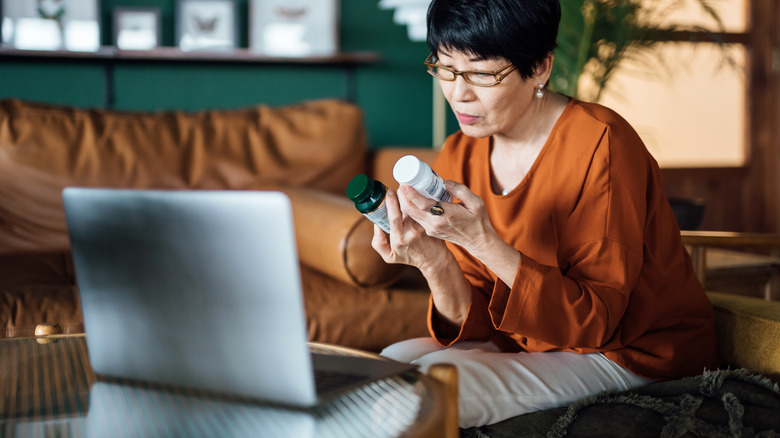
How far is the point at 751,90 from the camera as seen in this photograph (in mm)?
4238

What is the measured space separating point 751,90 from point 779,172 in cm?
52

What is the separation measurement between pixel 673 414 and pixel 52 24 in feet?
9.40

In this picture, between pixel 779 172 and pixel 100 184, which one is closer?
pixel 100 184

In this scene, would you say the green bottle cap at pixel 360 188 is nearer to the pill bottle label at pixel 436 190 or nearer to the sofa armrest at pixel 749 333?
the pill bottle label at pixel 436 190

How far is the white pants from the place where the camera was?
3.39 feet

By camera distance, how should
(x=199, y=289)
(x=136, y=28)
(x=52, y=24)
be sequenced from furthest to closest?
1. (x=136, y=28)
2. (x=52, y=24)
3. (x=199, y=289)

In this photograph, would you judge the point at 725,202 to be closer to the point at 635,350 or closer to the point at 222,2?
the point at 222,2

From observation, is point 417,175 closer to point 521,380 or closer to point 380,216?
point 380,216

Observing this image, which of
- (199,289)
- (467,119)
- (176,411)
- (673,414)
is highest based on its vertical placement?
(467,119)

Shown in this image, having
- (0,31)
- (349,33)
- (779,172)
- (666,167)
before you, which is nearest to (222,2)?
(349,33)

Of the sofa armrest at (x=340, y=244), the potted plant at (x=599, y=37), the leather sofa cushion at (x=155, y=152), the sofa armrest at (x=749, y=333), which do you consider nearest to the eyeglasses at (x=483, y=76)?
the sofa armrest at (x=749, y=333)

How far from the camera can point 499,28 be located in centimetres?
110

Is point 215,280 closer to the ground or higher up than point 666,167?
higher up

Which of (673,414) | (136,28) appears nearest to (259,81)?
(136,28)
